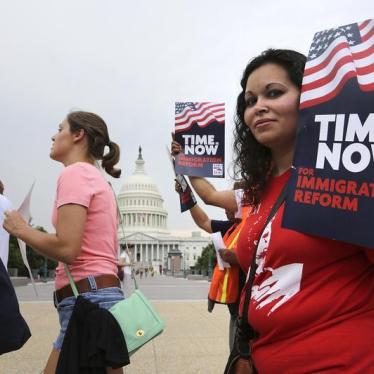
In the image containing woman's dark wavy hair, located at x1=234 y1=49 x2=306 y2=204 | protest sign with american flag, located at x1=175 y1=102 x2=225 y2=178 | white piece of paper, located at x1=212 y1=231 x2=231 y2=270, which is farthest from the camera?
white piece of paper, located at x1=212 y1=231 x2=231 y2=270

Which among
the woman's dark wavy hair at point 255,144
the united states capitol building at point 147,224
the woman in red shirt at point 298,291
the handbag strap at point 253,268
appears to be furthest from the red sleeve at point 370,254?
the united states capitol building at point 147,224

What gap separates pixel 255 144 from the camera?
2.37 metres

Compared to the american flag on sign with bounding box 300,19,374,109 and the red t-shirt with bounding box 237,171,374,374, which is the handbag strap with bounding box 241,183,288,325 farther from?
the american flag on sign with bounding box 300,19,374,109

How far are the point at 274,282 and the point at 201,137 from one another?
2.54 meters

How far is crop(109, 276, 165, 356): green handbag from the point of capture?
8.77 ft

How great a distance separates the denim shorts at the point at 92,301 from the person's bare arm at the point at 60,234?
0.23 m

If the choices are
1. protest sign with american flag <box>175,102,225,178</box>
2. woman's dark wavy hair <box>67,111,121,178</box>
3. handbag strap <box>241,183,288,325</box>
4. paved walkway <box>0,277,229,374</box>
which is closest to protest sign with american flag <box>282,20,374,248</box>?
handbag strap <box>241,183,288,325</box>

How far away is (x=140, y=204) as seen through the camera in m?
125

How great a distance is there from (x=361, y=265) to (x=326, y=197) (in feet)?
0.84

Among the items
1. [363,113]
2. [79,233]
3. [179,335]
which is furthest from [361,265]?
[179,335]

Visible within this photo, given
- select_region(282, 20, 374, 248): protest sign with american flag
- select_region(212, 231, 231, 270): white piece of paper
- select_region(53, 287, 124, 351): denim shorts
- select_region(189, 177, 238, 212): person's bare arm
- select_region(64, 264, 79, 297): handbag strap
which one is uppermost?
select_region(282, 20, 374, 248): protest sign with american flag

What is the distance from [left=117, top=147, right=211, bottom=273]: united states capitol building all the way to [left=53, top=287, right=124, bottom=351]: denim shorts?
118 m

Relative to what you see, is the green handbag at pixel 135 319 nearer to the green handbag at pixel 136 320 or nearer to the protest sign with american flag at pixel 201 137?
the green handbag at pixel 136 320

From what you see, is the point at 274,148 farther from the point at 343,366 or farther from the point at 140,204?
the point at 140,204
